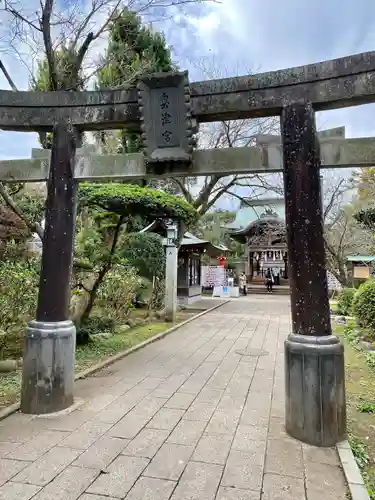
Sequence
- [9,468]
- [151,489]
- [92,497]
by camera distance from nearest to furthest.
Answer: [92,497] < [151,489] < [9,468]

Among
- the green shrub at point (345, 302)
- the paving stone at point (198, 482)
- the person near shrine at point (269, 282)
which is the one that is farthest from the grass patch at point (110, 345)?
the person near shrine at point (269, 282)

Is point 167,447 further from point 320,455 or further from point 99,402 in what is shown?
point 99,402

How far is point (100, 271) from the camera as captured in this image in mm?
7910

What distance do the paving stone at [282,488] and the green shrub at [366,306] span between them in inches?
286

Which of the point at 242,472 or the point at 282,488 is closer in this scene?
the point at 282,488

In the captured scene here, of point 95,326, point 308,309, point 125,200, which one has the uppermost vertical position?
point 125,200

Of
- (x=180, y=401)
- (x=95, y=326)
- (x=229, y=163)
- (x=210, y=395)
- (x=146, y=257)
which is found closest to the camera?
(x=229, y=163)

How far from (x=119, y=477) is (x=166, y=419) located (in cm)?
136

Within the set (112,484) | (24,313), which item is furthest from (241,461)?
(24,313)

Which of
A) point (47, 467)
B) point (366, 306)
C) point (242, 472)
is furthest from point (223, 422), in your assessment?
point (366, 306)

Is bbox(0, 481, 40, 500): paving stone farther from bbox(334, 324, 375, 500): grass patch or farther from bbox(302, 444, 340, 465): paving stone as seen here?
bbox(334, 324, 375, 500): grass patch

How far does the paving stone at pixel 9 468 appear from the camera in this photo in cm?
289

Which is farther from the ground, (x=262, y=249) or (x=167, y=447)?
(x=262, y=249)

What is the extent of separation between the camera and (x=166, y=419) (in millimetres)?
4234
